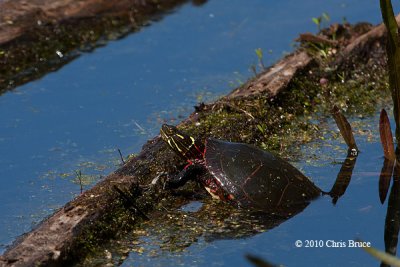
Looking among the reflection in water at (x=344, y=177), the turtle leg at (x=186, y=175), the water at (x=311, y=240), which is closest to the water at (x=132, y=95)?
the water at (x=311, y=240)

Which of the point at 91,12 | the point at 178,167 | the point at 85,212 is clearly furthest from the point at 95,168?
the point at 91,12

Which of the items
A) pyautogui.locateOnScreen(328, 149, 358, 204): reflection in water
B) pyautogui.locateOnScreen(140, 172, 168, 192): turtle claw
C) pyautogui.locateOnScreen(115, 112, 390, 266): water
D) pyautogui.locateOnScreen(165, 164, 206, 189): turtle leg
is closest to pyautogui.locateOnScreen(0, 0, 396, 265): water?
pyautogui.locateOnScreen(115, 112, 390, 266): water

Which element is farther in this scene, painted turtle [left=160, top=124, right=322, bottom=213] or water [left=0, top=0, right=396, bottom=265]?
water [left=0, top=0, right=396, bottom=265]

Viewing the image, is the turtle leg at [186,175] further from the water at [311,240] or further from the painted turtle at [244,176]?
the water at [311,240]

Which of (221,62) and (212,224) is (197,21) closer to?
(221,62)

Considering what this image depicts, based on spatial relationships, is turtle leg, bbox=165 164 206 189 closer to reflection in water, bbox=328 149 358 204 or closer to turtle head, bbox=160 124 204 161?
turtle head, bbox=160 124 204 161

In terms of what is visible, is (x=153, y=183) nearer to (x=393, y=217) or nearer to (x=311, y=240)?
(x=311, y=240)
